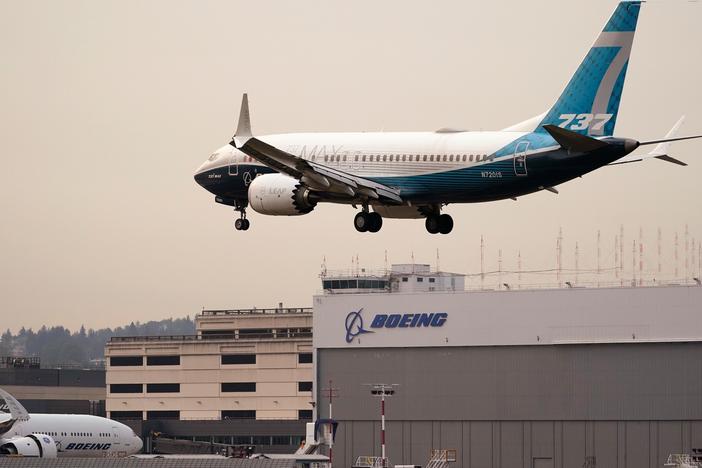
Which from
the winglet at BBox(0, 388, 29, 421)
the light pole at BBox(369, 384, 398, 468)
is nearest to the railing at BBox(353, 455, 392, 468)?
the light pole at BBox(369, 384, 398, 468)

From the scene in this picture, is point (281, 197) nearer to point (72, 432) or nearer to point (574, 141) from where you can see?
point (574, 141)

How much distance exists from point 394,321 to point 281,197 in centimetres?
5111

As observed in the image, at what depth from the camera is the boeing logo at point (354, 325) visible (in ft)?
444

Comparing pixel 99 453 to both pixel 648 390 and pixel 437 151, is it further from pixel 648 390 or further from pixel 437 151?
pixel 437 151

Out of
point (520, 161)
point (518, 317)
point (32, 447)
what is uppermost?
point (520, 161)

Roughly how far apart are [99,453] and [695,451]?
48.6 m

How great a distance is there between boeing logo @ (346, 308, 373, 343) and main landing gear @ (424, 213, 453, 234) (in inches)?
1883

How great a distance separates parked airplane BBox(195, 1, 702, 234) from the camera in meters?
80.2

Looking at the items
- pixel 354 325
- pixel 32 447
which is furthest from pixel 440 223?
pixel 354 325

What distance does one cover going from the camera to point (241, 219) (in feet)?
301

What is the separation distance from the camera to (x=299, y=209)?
84.7m

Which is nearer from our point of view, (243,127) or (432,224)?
(243,127)

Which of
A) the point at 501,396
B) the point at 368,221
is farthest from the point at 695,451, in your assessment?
the point at 368,221

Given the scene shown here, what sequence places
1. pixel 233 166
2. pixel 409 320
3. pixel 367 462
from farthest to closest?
pixel 409 320, pixel 367 462, pixel 233 166
